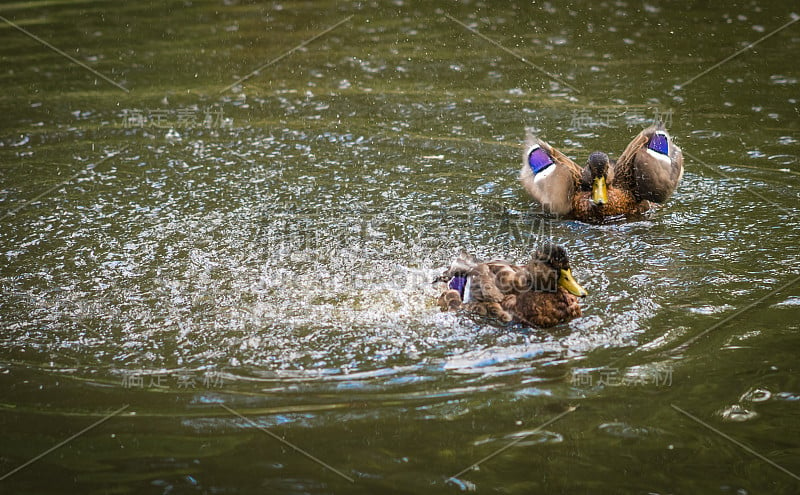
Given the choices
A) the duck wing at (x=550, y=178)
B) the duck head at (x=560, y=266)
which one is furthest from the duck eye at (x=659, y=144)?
the duck head at (x=560, y=266)

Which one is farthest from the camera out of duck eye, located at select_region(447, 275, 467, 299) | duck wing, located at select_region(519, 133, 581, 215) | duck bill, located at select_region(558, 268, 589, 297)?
duck wing, located at select_region(519, 133, 581, 215)

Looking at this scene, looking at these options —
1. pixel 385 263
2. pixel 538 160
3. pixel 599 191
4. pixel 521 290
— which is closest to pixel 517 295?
pixel 521 290

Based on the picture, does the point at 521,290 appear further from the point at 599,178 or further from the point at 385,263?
the point at 599,178

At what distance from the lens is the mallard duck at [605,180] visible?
663 centimetres

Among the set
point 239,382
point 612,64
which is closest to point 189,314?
point 239,382

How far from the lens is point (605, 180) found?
662 centimetres

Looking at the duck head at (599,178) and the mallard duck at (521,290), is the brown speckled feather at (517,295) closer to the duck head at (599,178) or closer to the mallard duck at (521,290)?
the mallard duck at (521,290)

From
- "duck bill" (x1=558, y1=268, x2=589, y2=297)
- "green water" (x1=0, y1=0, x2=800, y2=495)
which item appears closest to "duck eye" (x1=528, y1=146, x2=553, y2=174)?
"green water" (x1=0, y1=0, x2=800, y2=495)

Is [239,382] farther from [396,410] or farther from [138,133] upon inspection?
[138,133]

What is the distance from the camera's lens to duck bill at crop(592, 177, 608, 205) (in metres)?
6.53

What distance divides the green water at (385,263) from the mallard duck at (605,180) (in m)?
0.17

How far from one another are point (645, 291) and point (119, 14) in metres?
10.2

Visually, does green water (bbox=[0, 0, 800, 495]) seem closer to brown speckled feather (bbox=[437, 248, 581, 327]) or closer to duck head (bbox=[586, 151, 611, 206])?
brown speckled feather (bbox=[437, 248, 581, 327])

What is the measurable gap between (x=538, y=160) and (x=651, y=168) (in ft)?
2.95
